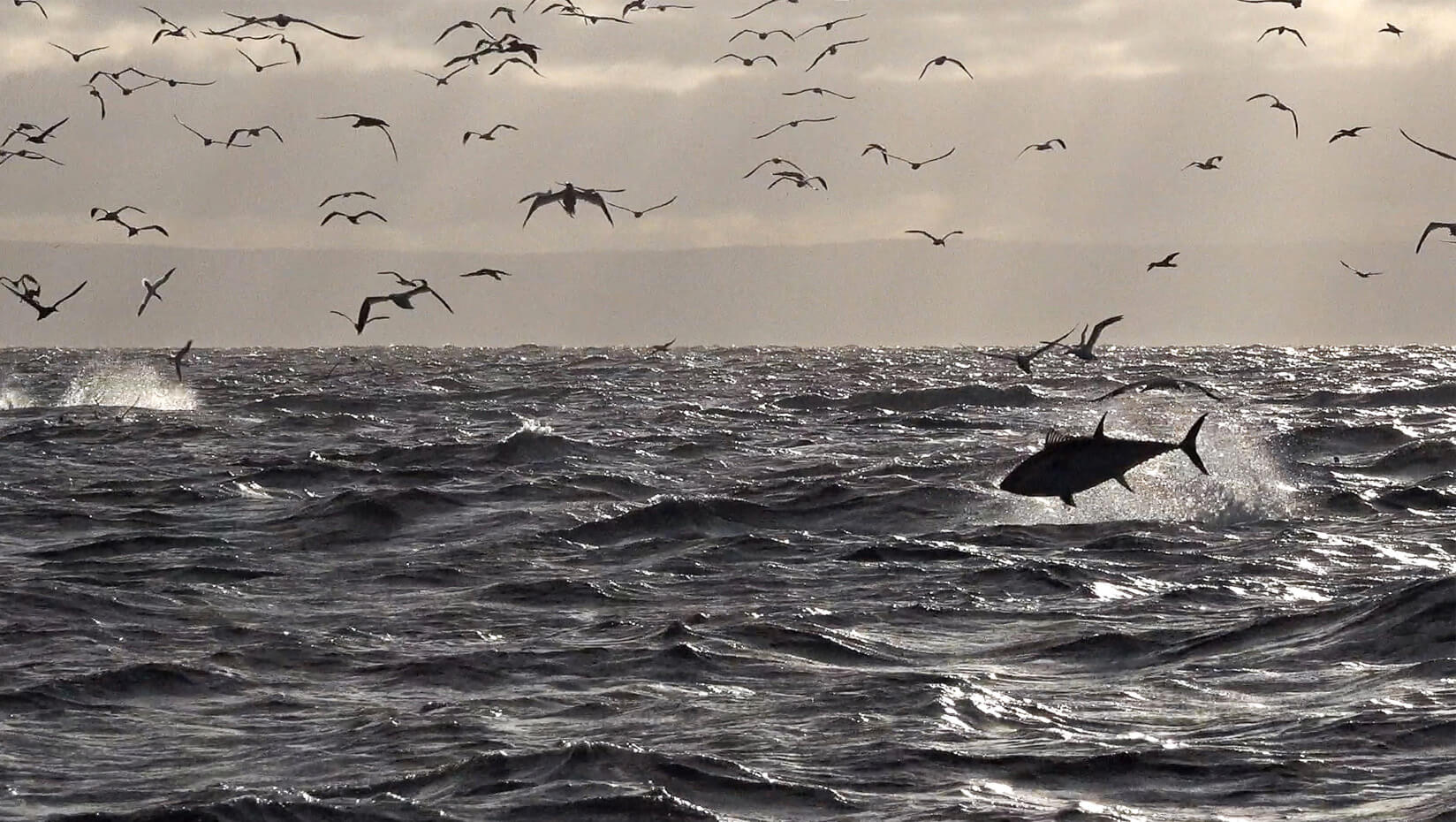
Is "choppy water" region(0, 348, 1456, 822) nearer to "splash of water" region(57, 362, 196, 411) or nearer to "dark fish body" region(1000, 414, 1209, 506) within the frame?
"dark fish body" region(1000, 414, 1209, 506)

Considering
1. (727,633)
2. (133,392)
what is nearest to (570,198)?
(727,633)

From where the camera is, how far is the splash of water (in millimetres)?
63781

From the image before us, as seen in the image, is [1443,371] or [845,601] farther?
[1443,371]

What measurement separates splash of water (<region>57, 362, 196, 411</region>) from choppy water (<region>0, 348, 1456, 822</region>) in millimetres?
23170

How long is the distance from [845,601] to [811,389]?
4716 centimetres

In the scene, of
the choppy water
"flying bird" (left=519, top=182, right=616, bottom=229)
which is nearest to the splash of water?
the choppy water

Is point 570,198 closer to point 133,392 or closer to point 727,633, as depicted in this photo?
point 727,633

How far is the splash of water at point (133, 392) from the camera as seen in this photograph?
63781 millimetres

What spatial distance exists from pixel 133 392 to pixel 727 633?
5777cm

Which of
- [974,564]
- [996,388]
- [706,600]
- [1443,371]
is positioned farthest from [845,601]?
[1443,371]

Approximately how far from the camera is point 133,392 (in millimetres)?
71688

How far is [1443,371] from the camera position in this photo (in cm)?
7669

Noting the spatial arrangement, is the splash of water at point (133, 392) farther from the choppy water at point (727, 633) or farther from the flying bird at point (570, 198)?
the flying bird at point (570, 198)

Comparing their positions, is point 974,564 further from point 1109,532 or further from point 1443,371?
point 1443,371
